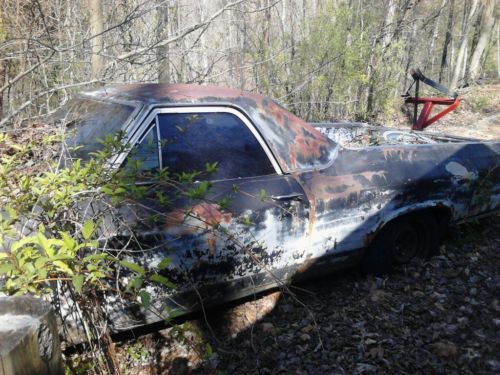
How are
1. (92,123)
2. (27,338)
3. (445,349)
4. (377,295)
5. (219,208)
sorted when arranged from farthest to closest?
(377,295) < (92,123) < (445,349) < (219,208) < (27,338)

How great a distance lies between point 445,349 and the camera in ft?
9.11

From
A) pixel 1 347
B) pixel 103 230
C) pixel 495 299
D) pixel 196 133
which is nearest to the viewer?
pixel 1 347

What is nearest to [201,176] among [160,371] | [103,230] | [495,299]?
[103,230]

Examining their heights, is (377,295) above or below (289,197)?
below

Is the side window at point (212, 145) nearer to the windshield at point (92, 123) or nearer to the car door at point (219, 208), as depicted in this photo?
the car door at point (219, 208)

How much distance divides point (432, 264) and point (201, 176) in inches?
96.0

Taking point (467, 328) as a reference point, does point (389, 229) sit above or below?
above

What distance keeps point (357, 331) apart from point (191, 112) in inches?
76.8

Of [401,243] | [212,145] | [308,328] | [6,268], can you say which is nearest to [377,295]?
[401,243]

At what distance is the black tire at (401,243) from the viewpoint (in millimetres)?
3480

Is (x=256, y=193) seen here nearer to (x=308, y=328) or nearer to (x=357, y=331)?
(x=308, y=328)

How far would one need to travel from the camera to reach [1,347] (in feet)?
3.31

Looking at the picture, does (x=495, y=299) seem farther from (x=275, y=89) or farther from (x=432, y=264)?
(x=275, y=89)

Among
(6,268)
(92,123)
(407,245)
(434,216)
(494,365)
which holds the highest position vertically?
(92,123)
